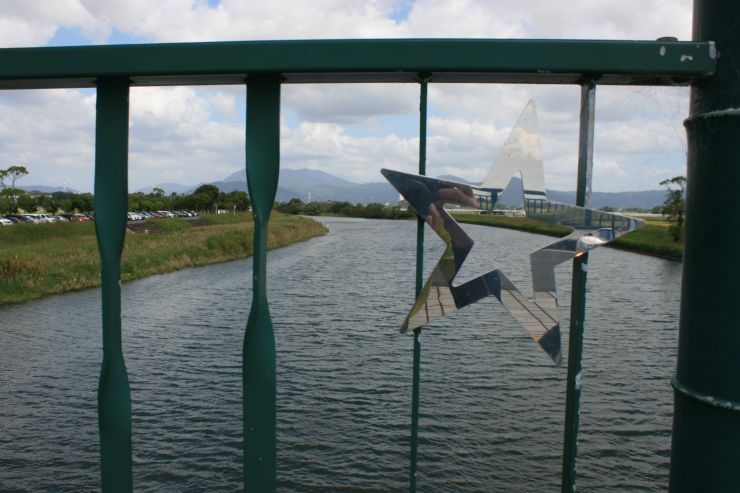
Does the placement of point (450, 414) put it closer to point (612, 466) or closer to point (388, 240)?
point (612, 466)

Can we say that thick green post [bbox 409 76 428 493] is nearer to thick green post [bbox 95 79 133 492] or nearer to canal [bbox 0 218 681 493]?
thick green post [bbox 95 79 133 492]

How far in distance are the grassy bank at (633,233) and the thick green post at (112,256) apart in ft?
3.01

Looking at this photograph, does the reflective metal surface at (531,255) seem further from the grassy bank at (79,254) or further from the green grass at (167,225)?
the green grass at (167,225)

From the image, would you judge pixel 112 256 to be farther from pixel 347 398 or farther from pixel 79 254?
pixel 79 254

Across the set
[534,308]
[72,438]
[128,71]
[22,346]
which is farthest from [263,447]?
[22,346]

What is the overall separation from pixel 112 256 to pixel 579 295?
1213 millimetres

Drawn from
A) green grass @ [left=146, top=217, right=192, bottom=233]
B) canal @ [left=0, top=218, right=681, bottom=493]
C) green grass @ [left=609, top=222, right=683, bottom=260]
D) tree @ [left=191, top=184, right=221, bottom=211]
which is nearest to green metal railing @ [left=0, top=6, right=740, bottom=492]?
canal @ [left=0, top=218, right=681, bottom=493]

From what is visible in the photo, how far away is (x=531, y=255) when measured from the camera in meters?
1.58

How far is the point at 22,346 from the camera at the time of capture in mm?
15211

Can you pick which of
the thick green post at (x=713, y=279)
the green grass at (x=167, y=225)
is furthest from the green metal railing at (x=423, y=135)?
the green grass at (x=167, y=225)

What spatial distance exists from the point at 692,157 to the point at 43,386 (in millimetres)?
13924

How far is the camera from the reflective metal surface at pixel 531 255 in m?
1.55

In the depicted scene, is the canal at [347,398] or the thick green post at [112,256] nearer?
the thick green post at [112,256]

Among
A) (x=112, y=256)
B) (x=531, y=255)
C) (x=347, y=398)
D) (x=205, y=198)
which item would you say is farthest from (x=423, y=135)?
(x=205, y=198)
